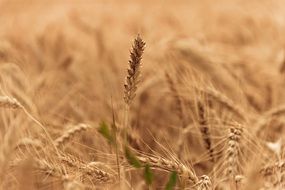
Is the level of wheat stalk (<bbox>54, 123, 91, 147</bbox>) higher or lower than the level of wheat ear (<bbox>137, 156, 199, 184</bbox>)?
higher

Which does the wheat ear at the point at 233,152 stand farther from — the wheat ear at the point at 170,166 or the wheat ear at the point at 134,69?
the wheat ear at the point at 134,69

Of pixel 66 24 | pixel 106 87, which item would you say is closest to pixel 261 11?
pixel 66 24

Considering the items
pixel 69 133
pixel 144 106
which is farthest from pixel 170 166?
pixel 144 106

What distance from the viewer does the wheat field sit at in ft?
3.27

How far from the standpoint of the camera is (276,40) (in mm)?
2699

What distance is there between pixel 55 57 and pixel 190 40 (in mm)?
730

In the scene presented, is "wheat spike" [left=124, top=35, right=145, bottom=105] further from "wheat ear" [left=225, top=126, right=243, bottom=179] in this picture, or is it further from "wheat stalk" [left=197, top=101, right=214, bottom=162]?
"wheat stalk" [left=197, top=101, right=214, bottom=162]

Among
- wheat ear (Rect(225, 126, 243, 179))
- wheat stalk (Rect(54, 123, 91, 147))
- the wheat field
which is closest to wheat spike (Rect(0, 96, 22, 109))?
the wheat field

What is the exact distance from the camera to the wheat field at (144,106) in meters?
1.00

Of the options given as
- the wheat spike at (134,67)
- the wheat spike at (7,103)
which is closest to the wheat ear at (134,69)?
the wheat spike at (134,67)

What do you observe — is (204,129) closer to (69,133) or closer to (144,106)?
(69,133)

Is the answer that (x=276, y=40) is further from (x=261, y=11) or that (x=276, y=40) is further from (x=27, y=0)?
(x=27, y=0)

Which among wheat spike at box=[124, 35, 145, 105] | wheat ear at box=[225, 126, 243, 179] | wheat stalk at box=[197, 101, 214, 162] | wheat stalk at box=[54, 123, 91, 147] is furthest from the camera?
wheat stalk at box=[197, 101, 214, 162]

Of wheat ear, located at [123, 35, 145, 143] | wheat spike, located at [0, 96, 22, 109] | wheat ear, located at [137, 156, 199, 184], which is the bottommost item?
wheat ear, located at [137, 156, 199, 184]
